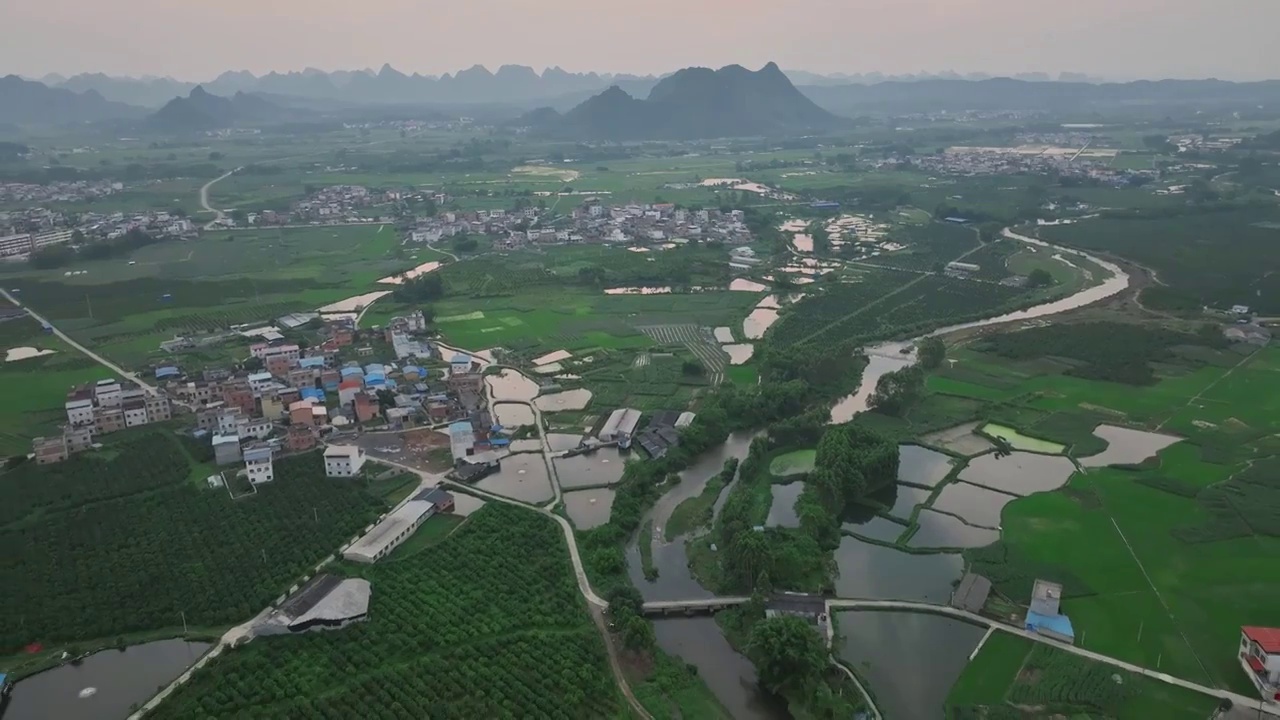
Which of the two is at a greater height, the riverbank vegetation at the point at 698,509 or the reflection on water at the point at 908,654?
the riverbank vegetation at the point at 698,509

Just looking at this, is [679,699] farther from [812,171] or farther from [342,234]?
[812,171]

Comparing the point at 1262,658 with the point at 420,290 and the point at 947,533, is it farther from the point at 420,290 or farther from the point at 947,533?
the point at 420,290

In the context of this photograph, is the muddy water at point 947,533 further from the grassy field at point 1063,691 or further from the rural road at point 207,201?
the rural road at point 207,201

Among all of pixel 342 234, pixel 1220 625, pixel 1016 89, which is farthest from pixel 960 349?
pixel 1016 89

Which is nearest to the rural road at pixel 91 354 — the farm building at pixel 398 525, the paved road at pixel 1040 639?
the farm building at pixel 398 525

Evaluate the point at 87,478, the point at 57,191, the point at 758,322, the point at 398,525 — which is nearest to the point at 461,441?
the point at 398,525
